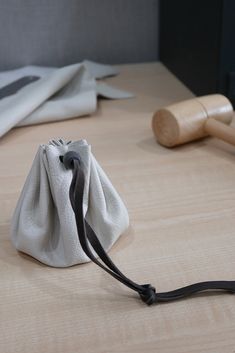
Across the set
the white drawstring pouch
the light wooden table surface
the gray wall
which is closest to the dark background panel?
the gray wall

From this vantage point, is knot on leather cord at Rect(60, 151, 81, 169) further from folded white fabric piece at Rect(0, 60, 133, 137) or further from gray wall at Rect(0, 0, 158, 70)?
gray wall at Rect(0, 0, 158, 70)

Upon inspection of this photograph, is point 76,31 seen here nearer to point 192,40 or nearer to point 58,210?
point 192,40

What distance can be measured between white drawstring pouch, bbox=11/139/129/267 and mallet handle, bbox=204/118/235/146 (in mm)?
262

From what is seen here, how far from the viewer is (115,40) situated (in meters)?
1.10

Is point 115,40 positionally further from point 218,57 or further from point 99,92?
point 218,57

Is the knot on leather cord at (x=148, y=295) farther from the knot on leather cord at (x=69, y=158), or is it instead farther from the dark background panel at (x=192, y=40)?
the dark background panel at (x=192, y=40)

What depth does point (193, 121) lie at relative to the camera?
0.71 metres

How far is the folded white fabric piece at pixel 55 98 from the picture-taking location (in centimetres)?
78

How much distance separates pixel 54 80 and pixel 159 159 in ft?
0.90

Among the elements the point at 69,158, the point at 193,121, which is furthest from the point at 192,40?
the point at 69,158

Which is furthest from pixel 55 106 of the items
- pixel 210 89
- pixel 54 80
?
pixel 210 89

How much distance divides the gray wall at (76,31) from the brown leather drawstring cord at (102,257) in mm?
671

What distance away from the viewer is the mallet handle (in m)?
0.70

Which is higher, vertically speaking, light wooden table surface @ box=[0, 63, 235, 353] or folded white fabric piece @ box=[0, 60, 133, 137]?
folded white fabric piece @ box=[0, 60, 133, 137]
